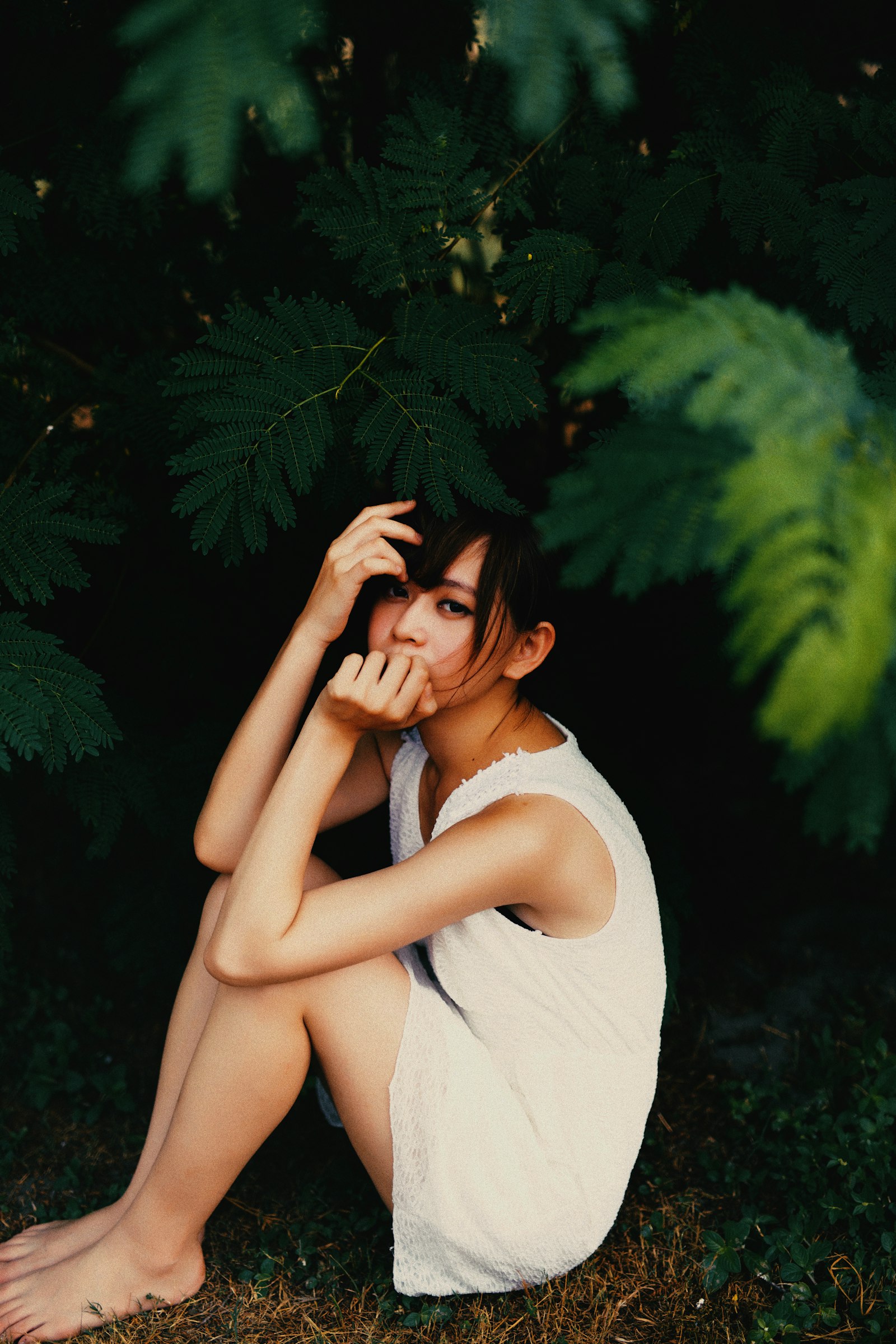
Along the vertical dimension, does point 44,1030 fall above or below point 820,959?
above

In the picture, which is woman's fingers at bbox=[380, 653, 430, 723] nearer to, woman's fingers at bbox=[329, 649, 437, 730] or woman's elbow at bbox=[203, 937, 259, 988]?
woman's fingers at bbox=[329, 649, 437, 730]

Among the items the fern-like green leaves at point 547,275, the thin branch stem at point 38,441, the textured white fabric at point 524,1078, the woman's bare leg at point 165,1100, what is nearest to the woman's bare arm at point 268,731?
the woman's bare leg at point 165,1100

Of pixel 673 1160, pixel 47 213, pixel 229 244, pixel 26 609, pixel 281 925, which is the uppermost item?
pixel 47 213

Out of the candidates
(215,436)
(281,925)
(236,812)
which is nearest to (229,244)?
(215,436)

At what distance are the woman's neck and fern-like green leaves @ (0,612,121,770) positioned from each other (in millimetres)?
705

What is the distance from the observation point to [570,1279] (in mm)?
2248

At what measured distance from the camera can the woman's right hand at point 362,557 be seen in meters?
1.93

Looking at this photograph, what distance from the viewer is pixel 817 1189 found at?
237cm

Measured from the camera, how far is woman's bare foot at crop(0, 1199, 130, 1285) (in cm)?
224

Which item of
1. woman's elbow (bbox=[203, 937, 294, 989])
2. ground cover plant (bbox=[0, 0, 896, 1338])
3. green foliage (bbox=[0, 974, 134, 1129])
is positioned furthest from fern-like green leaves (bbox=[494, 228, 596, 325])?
green foliage (bbox=[0, 974, 134, 1129])

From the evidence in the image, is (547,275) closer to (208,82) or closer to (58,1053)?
(208,82)

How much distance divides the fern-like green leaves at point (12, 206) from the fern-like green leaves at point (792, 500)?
4.73ft

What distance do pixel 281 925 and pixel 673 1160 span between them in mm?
1461

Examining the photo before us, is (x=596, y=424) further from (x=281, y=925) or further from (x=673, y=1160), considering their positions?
(x=673, y=1160)
